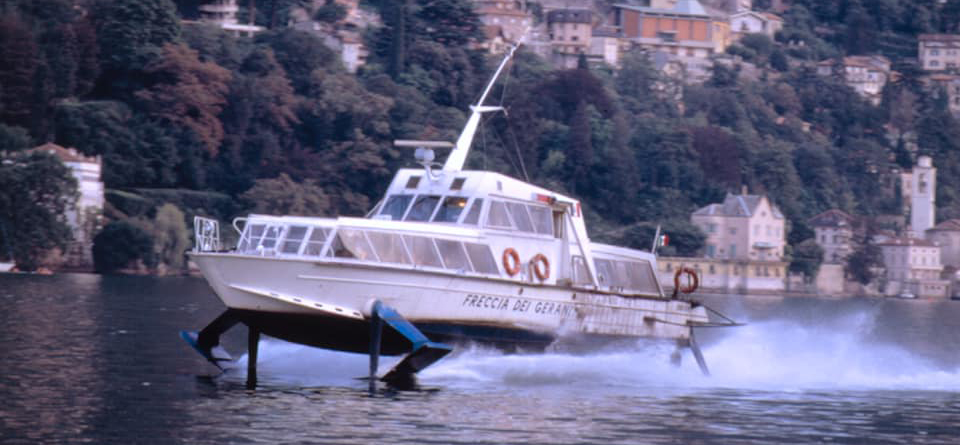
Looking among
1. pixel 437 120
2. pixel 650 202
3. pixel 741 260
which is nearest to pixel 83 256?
pixel 437 120

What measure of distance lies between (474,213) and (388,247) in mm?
3328

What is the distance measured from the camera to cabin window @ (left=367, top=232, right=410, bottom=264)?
3881cm

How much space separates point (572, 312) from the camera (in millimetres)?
42969

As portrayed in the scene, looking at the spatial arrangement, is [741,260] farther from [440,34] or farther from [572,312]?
[572,312]

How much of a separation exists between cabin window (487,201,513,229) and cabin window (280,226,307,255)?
5151 mm

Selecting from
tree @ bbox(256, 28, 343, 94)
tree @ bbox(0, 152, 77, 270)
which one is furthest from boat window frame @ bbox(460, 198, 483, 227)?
tree @ bbox(256, 28, 343, 94)

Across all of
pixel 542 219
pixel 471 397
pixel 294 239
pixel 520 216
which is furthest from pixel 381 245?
pixel 542 219

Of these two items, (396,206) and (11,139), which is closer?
(396,206)

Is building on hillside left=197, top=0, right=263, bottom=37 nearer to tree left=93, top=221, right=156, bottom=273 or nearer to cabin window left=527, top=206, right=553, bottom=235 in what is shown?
tree left=93, top=221, right=156, bottom=273

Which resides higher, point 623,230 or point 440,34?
point 440,34

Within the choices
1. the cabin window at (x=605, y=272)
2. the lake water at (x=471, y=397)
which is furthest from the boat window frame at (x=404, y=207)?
the cabin window at (x=605, y=272)

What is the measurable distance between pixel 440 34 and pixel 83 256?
2751 inches

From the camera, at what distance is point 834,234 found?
619 ft

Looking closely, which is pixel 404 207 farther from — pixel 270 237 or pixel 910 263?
pixel 910 263
